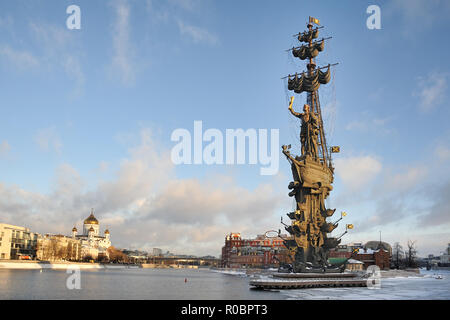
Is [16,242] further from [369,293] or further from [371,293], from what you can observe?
[371,293]

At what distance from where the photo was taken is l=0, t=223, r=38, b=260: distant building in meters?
140

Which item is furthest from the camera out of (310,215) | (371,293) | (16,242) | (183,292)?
(16,242)

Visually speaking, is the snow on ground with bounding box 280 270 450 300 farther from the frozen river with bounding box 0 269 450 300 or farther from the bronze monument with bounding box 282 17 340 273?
the bronze monument with bounding box 282 17 340 273

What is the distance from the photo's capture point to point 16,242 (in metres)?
150

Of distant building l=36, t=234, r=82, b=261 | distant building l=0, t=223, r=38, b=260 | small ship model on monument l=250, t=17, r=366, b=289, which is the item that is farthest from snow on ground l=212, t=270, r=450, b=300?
distant building l=36, t=234, r=82, b=261

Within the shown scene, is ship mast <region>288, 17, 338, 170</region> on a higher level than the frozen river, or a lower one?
higher

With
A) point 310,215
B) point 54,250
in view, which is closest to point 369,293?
point 310,215

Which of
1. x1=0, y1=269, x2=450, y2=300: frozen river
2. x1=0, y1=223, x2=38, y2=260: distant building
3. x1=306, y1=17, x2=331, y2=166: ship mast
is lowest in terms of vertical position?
x1=0, y1=269, x2=450, y2=300: frozen river

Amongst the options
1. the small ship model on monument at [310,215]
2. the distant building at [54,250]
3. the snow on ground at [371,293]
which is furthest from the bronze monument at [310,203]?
the distant building at [54,250]

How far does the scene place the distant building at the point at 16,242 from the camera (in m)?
140

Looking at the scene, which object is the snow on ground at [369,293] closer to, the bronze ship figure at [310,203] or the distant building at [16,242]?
the bronze ship figure at [310,203]
